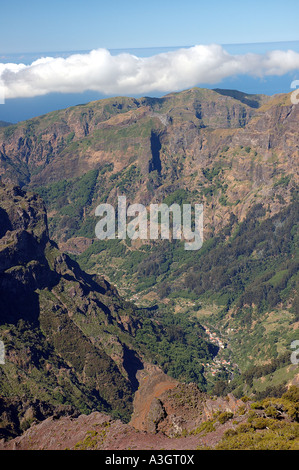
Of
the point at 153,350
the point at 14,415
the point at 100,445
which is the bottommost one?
the point at 153,350

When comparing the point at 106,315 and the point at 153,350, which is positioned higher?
the point at 106,315

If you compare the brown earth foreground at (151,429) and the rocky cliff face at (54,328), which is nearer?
the brown earth foreground at (151,429)

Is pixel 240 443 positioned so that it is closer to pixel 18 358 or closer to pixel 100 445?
pixel 100 445

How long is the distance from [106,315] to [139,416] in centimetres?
7664

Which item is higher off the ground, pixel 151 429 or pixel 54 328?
pixel 151 429

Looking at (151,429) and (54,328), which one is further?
(54,328)

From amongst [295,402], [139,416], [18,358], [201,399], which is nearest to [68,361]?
[18,358]

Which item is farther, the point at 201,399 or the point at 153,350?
the point at 153,350

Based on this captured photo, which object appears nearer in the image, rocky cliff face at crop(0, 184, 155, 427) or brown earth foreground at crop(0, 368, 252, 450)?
brown earth foreground at crop(0, 368, 252, 450)
